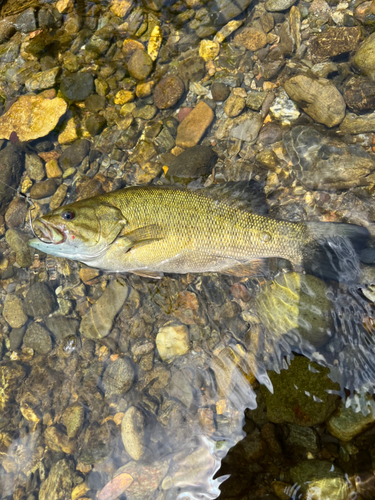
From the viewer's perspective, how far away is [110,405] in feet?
13.4

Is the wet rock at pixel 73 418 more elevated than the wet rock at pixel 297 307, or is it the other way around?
the wet rock at pixel 297 307

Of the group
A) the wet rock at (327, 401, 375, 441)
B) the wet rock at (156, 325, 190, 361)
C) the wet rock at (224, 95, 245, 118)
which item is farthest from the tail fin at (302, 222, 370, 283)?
the wet rock at (224, 95, 245, 118)

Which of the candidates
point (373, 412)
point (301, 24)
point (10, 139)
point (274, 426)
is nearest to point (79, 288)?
point (10, 139)

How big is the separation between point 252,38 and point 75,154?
3.37m

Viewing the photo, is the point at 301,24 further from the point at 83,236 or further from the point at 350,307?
the point at 83,236

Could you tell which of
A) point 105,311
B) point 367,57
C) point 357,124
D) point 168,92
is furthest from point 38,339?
point 367,57

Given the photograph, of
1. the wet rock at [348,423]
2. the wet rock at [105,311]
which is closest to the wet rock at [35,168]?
the wet rock at [105,311]

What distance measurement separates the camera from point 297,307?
370 cm

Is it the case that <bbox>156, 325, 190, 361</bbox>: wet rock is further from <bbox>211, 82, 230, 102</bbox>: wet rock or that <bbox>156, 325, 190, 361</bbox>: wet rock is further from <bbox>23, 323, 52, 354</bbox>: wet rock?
<bbox>211, 82, 230, 102</bbox>: wet rock

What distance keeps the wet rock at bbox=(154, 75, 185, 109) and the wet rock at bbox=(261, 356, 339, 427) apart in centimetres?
420

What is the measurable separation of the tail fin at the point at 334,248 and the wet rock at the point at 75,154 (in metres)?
3.68

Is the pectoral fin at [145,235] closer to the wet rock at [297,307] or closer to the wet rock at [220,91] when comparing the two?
the wet rock at [297,307]

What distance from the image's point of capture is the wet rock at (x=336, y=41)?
4.22 metres

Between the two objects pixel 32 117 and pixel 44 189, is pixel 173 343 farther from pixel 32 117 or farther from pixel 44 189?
pixel 32 117
